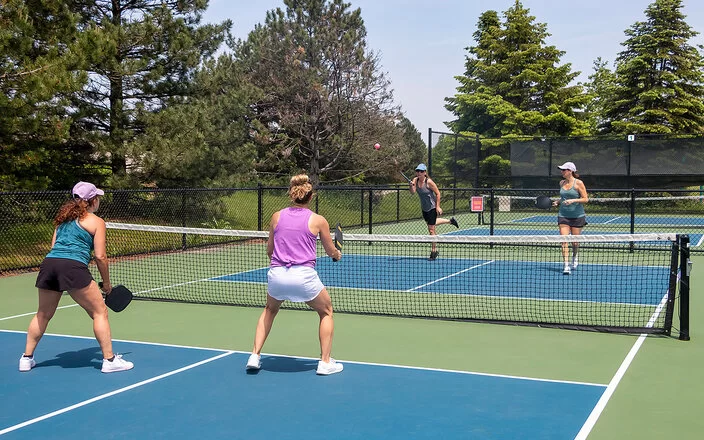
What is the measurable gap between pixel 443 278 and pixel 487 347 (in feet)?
15.6

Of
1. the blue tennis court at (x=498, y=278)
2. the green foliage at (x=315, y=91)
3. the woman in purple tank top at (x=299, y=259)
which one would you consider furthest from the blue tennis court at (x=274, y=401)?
the green foliage at (x=315, y=91)

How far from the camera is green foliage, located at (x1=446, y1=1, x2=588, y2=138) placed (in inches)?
1622

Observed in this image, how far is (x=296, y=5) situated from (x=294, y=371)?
31.7 m

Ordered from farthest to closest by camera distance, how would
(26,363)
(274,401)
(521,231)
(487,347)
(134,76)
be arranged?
(521,231)
(134,76)
(487,347)
(26,363)
(274,401)

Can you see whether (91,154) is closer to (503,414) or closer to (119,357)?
(119,357)

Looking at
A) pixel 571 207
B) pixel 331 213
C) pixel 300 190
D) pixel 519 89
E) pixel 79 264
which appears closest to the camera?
pixel 300 190

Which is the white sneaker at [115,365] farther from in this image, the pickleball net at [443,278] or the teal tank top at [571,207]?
the teal tank top at [571,207]

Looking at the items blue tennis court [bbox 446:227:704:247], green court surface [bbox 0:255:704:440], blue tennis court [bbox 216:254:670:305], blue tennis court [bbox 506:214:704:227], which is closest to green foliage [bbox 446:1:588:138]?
blue tennis court [bbox 506:214:704:227]

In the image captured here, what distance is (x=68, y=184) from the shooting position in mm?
18609

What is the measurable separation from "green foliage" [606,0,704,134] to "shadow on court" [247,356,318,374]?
115 ft

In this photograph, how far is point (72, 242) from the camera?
621 centimetres

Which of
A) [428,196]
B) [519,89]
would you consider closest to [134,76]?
[428,196]

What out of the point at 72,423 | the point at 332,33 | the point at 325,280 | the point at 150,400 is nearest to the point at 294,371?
the point at 150,400

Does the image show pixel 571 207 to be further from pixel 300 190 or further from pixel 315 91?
pixel 315 91
